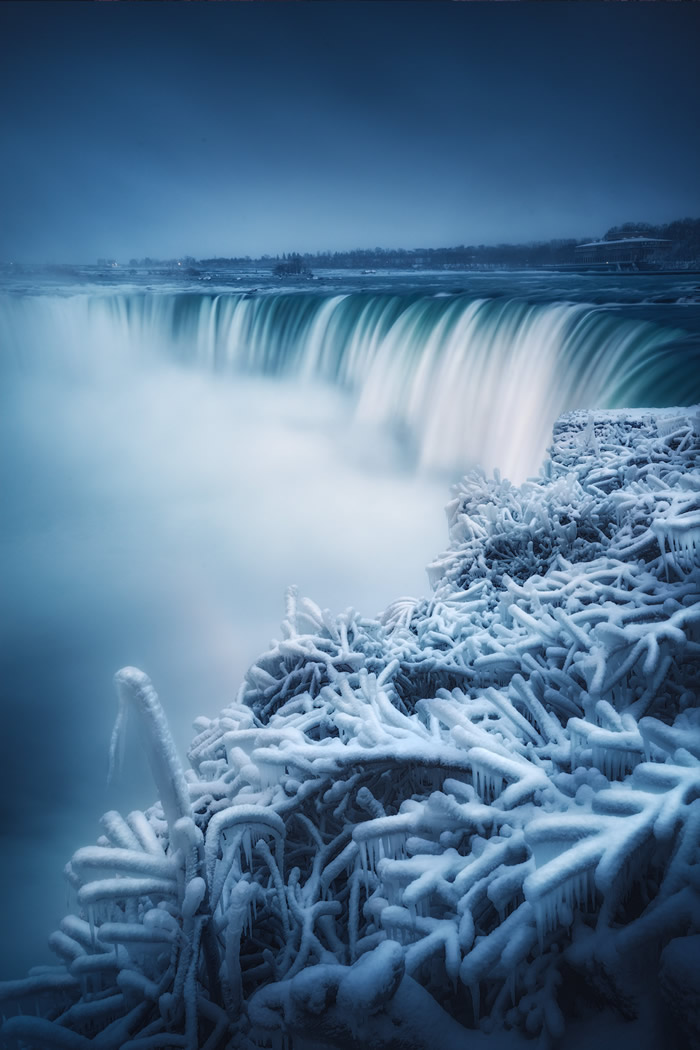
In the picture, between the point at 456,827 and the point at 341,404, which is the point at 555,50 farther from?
the point at 456,827

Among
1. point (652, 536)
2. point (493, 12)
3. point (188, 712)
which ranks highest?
point (493, 12)

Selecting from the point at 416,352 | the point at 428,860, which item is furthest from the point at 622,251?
the point at 428,860

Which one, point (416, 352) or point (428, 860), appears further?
point (416, 352)

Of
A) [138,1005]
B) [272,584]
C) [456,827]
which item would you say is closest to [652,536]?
[456,827]

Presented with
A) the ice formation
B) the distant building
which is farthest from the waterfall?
the ice formation

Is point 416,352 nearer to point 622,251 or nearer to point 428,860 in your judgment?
point 622,251

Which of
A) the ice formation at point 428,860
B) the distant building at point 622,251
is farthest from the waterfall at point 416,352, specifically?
the ice formation at point 428,860

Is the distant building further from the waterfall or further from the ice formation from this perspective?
the ice formation
